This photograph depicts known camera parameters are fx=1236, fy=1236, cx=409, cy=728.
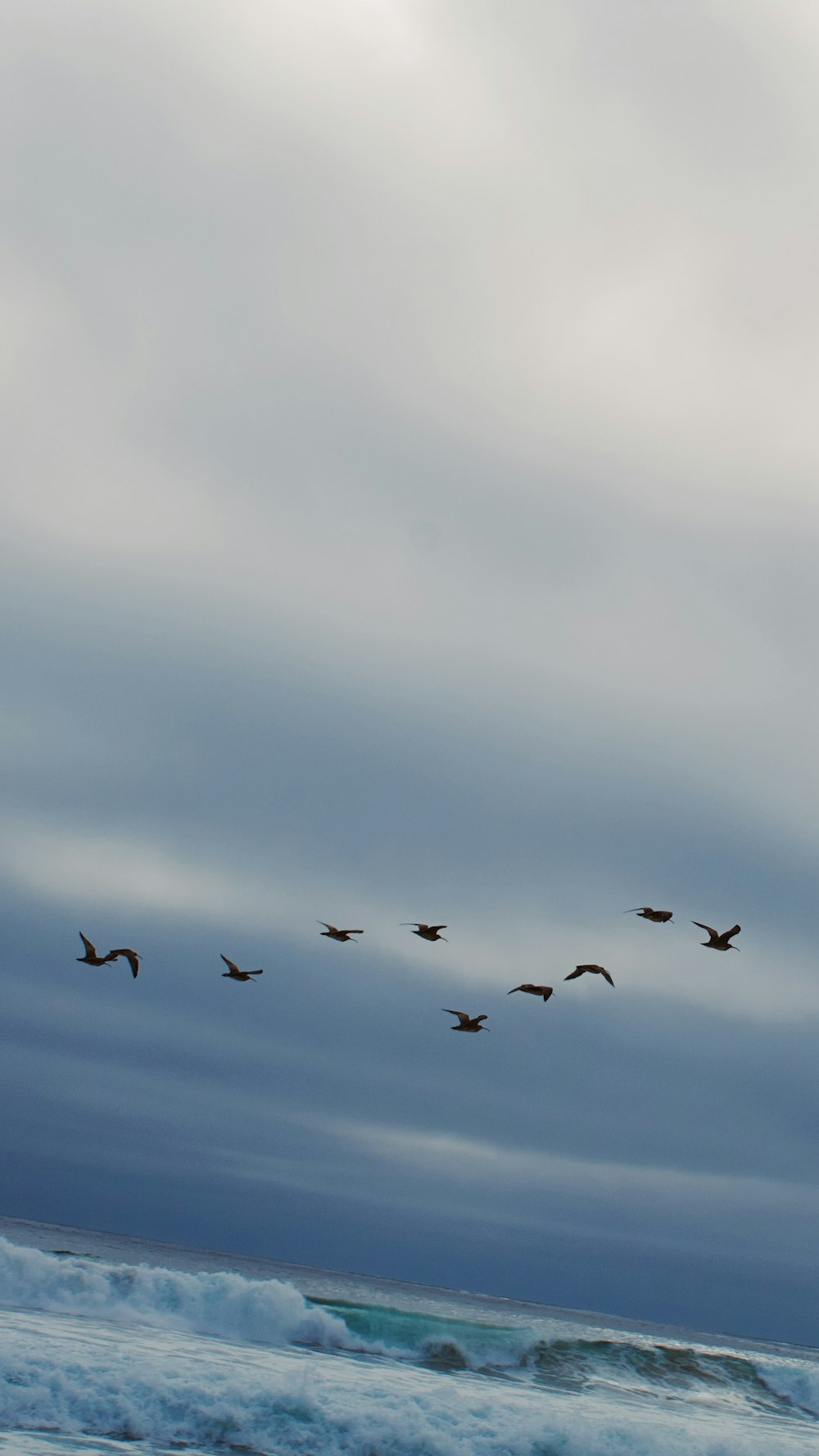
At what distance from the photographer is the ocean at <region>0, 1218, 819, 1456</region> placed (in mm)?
23672

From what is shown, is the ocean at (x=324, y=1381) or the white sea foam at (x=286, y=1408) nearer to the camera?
the white sea foam at (x=286, y=1408)

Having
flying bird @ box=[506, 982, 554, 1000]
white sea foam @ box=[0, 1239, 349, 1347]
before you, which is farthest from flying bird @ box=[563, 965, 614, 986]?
white sea foam @ box=[0, 1239, 349, 1347]

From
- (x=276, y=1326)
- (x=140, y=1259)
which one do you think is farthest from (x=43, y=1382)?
(x=140, y=1259)

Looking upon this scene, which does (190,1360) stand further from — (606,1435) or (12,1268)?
(12,1268)

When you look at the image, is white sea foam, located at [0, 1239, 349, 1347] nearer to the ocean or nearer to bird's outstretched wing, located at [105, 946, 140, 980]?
the ocean

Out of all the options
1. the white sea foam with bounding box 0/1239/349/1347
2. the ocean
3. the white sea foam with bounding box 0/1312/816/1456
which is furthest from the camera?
the white sea foam with bounding box 0/1239/349/1347

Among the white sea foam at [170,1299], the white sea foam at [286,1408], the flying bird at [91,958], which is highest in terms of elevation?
the flying bird at [91,958]

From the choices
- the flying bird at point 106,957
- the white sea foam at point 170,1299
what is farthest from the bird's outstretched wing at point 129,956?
the white sea foam at point 170,1299

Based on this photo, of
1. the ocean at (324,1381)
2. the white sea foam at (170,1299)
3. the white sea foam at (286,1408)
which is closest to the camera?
the white sea foam at (286,1408)

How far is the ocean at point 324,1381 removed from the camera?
23672 millimetres

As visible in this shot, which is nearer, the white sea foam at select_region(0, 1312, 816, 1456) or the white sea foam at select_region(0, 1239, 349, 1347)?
the white sea foam at select_region(0, 1312, 816, 1456)

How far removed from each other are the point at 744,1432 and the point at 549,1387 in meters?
5.40

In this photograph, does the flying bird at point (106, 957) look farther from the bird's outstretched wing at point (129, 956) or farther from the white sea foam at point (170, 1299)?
the white sea foam at point (170, 1299)

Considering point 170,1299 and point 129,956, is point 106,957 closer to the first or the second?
point 129,956
